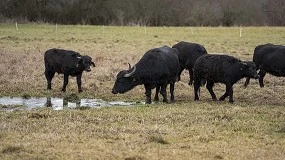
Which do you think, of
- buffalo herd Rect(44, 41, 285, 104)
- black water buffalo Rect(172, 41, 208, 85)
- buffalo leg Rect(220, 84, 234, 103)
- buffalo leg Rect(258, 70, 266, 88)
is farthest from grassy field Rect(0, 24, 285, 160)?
black water buffalo Rect(172, 41, 208, 85)

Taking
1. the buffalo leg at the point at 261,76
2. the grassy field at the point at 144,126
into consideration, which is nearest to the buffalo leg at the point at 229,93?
→ the grassy field at the point at 144,126

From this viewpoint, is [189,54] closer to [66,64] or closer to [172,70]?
[172,70]

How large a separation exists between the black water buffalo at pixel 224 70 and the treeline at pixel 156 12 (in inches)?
2203

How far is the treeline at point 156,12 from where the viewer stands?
7581 cm

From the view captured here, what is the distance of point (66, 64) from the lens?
67.9 feet

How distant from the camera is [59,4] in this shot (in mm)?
76625

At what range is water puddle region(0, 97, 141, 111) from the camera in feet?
55.0

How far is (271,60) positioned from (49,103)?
8.83 m

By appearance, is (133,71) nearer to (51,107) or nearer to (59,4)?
(51,107)

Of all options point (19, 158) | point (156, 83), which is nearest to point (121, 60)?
point (156, 83)

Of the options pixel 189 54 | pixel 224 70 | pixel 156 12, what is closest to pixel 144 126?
pixel 224 70

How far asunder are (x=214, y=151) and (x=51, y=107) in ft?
23.6

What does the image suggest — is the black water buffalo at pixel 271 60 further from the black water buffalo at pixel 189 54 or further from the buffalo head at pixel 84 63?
the buffalo head at pixel 84 63

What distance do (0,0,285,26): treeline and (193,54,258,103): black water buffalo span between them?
5595cm
